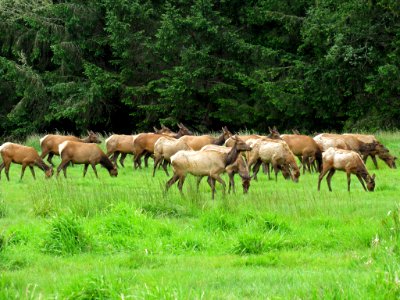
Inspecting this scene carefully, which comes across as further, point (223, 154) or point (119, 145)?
point (119, 145)

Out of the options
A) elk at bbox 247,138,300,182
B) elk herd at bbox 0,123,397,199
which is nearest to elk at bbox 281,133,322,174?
elk herd at bbox 0,123,397,199

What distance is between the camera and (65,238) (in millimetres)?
10320

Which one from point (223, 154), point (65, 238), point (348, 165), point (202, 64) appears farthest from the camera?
point (202, 64)

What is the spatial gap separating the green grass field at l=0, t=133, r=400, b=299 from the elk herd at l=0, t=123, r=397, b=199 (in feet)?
6.94

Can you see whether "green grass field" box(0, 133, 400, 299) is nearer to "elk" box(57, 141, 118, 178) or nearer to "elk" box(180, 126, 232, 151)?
"elk" box(57, 141, 118, 178)

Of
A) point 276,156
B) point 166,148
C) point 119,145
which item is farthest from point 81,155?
point 276,156

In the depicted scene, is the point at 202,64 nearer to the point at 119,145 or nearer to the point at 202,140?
the point at 119,145

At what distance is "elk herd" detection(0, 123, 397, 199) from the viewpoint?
17.1 metres

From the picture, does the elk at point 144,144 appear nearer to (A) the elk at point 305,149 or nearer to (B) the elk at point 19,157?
(B) the elk at point 19,157

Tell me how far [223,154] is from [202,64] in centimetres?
2346

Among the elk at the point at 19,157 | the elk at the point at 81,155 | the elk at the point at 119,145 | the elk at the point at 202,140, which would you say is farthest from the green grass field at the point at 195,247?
the elk at the point at 119,145

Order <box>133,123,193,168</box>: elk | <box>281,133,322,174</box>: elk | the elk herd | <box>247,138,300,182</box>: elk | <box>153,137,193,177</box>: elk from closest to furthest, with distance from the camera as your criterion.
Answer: the elk herd, <box>247,138,300,182</box>: elk, <box>153,137,193,177</box>: elk, <box>281,133,322,174</box>: elk, <box>133,123,193,168</box>: elk

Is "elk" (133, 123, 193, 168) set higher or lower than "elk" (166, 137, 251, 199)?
lower

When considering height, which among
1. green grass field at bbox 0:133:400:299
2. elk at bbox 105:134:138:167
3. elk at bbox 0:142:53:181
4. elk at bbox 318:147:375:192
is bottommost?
elk at bbox 105:134:138:167
